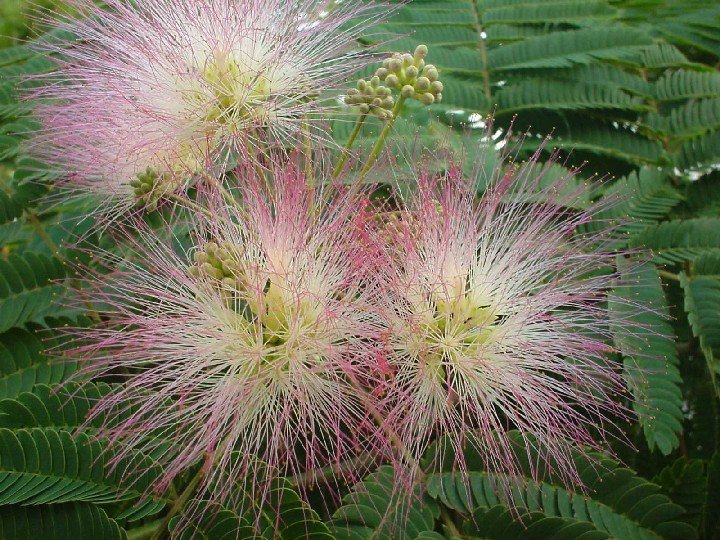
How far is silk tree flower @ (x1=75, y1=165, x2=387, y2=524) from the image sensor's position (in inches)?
68.4

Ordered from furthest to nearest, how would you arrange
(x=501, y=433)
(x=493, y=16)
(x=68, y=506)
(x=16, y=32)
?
(x=16, y=32)
(x=493, y=16)
(x=501, y=433)
(x=68, y=506)

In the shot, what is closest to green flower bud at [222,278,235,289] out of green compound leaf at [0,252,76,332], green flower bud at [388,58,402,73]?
green compound leaf at [0,252,76,332]

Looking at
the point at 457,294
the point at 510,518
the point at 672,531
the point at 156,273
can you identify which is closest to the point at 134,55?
the point at 156,273

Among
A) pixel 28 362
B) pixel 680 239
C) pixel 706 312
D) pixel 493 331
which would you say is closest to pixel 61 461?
pixel 28 362

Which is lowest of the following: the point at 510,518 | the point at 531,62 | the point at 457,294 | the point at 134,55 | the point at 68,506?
the point at 510,518

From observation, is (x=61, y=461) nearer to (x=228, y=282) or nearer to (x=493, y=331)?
(x=228, y=282)

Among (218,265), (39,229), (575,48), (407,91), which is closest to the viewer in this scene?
(218,265)

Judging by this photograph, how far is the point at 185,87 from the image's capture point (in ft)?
6.78

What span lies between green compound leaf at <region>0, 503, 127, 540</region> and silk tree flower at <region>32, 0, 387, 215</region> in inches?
34.9

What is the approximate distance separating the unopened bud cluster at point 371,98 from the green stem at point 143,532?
4.18 ft

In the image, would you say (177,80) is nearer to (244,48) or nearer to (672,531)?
(244,48)

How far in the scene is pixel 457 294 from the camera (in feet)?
6.37

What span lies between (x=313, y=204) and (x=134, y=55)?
0.78m

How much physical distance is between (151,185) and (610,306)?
1.43 metres
